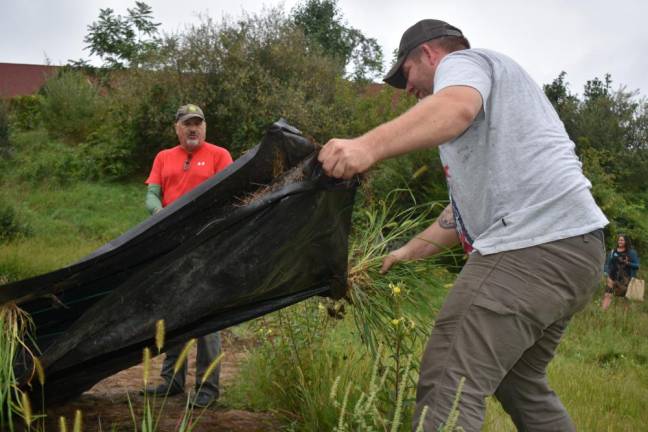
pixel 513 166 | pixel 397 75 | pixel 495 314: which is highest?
pixel 397 75

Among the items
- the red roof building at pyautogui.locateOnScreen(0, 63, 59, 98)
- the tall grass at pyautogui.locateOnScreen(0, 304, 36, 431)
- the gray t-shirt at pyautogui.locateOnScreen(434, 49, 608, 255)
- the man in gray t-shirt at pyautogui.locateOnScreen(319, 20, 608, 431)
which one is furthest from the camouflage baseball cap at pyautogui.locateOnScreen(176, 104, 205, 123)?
the red roof building at pyautogui.locateOnScreen(0, 63, 59, 98)


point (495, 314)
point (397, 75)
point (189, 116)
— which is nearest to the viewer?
point (495, 314)

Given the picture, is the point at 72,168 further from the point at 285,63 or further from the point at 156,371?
the point at 156,371

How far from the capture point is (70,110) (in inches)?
852

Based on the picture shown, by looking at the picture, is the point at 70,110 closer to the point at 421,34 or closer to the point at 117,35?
the point at 117,35

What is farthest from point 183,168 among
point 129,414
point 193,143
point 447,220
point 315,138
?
point 315,138

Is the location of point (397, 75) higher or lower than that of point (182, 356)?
higher

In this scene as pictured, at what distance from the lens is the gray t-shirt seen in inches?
97.9

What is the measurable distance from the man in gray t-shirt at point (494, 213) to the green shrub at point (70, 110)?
65.7 feet

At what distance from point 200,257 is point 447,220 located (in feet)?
4.02

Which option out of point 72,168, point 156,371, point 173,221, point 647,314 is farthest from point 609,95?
point 173,221

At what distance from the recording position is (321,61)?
2047 cm

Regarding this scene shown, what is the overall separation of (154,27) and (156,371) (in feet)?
73.4

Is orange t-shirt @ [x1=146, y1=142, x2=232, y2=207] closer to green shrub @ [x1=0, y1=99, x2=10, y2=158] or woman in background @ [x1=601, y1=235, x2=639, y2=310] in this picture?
woman in background @ [x1=601, y1=235, x2=639, y2=310]
